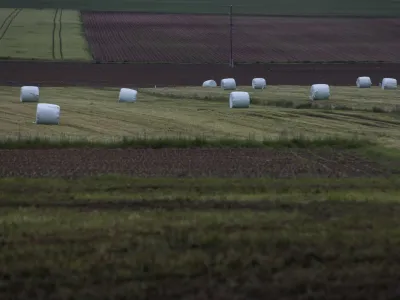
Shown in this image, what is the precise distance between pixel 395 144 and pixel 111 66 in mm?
36313

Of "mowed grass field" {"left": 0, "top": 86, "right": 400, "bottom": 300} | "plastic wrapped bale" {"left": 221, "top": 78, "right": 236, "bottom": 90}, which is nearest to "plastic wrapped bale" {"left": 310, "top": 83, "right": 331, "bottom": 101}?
"plastic wrapped bale" {"left": 221, "top": 78, "right": 236, "bottom": 90}

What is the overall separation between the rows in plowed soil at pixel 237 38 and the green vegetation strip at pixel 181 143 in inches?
1512

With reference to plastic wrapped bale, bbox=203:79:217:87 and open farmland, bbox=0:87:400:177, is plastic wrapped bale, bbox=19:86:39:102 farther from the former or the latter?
plastic wrapped bale, bbox=203:79:217:87

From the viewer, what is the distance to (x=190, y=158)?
20.8 metres

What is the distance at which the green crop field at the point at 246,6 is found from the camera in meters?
93.7

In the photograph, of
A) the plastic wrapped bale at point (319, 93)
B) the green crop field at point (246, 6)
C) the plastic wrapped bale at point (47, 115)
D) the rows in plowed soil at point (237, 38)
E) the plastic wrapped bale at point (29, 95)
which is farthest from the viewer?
the green crop field at point (246, 6)

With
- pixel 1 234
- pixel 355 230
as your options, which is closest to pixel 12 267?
pixel 1 234

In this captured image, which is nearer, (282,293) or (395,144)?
(282,293)

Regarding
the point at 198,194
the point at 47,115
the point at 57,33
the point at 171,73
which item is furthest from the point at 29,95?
the point at 57,33

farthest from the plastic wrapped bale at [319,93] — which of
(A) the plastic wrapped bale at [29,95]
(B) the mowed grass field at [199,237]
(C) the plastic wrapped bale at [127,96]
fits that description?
(B) the mowed grass field at [199,237]

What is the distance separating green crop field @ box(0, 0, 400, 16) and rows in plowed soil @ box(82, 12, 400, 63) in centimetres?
580

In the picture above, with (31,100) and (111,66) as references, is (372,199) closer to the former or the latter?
(31,100)

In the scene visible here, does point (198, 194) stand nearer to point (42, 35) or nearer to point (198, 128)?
point (198, 128)

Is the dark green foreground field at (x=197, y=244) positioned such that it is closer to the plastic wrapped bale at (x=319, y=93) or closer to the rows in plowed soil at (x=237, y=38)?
the plastic wrapped bale at (x=319, y=93)
